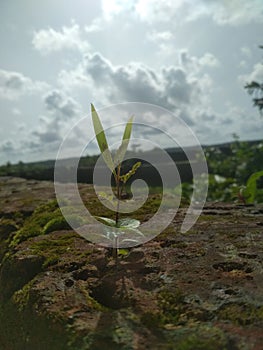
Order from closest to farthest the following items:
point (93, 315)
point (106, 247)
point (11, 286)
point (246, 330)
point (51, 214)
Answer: point (246, 330)
point (93, 315)
point (11, 286)
point (106, 247)
point (51, 214)

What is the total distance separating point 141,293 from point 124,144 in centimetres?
54

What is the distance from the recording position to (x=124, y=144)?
4.41ft

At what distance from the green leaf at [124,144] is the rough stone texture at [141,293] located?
1.33 ft

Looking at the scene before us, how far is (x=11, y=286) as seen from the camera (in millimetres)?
1423

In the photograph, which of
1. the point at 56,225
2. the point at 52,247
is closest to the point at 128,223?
the point at 52,247

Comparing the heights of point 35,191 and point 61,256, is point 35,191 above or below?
above

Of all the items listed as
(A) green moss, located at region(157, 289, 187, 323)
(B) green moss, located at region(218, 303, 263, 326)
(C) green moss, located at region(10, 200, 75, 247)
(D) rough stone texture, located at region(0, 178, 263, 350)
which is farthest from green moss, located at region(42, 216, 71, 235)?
(B) green moss, located at region(218, 303, 263, 326)

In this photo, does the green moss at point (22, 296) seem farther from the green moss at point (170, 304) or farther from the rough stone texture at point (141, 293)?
the green moss at point (170, 304)

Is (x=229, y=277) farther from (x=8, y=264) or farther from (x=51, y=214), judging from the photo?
(x=51, y=214)

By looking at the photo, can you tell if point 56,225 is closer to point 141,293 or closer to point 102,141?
point 102,141

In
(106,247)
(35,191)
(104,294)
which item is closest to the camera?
(104,294)

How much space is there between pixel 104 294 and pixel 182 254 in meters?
0.39

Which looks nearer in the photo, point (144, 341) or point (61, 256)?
point (144, 341)

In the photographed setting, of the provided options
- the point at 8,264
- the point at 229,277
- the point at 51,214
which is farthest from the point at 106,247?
the point at 51,214
